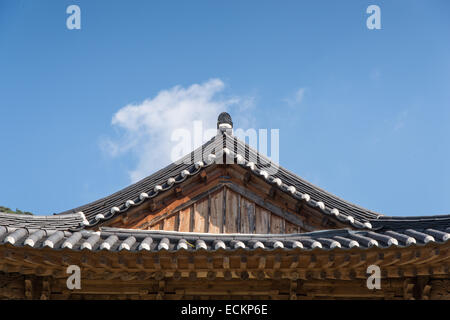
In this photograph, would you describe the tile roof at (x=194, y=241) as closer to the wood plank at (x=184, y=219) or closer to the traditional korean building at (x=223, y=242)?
the traditional korean building at (x=223, y=242)

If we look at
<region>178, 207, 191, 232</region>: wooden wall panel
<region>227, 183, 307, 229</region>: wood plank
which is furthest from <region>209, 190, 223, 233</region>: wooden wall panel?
<region>178, 207, 191, 232</region>: wooden wall panel

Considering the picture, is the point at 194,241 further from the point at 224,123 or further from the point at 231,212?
the point at 224,123

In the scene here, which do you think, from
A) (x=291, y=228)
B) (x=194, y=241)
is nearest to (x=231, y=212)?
(x=291, y=228)

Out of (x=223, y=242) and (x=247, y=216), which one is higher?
(x=247, y=216)

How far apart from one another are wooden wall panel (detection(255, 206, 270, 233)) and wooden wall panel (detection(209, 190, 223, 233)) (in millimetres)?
520

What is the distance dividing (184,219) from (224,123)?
1864 millimetres

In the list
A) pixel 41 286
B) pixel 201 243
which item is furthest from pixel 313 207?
pixel 41 286

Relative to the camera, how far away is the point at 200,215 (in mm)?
7895

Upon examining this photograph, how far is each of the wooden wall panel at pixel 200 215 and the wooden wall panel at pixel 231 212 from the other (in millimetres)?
307

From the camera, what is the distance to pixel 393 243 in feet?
18.9

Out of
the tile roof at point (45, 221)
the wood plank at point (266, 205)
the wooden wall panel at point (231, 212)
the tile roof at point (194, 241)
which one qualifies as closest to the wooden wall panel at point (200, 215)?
the wooden wall panel at point (231, 212)

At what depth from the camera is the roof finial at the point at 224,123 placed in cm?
872
